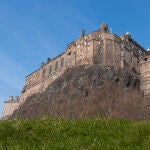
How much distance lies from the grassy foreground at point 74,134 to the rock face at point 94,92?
267ft

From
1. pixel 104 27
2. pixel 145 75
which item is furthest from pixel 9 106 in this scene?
pixel 145 75

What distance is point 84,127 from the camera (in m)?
8.68

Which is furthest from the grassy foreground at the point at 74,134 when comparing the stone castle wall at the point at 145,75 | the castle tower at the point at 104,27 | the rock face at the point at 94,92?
the castle tower at the point at 104,27

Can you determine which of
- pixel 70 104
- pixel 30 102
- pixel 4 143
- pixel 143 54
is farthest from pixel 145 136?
pixel 143 54

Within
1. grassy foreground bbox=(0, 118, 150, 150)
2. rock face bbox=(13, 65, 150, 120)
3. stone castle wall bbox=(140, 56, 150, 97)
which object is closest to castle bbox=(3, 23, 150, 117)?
stone castle wall bbox=(140, 56, 150, 97)

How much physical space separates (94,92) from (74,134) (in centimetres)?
8713

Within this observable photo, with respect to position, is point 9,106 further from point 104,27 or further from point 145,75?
point 145,75

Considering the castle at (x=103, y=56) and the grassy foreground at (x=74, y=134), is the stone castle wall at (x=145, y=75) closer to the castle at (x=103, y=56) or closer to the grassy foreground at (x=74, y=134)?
the castle at (x=103, y=56)

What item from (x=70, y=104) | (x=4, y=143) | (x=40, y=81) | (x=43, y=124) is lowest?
(x=4, y=143)

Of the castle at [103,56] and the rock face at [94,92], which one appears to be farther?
the castle at [103,56]

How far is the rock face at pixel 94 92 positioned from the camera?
9294cm

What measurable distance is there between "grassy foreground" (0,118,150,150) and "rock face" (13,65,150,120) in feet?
267

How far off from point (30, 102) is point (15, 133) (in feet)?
329

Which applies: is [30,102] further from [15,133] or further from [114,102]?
[15,133]
